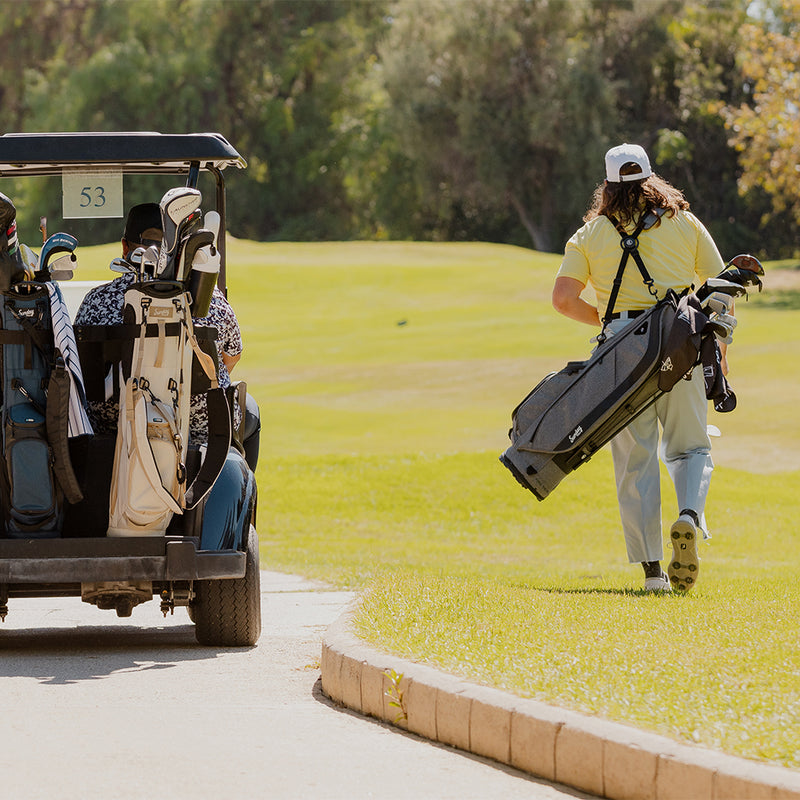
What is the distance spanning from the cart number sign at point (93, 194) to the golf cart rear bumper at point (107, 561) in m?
2.05

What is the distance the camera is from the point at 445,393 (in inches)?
947

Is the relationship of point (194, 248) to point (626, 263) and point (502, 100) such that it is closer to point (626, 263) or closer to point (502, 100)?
point (626, 263)

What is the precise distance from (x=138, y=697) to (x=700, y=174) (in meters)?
53.9

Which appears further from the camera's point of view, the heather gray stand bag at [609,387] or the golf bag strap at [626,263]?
the golf bag strap at [626,263]

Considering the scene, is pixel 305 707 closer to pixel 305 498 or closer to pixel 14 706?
pixel 14 706

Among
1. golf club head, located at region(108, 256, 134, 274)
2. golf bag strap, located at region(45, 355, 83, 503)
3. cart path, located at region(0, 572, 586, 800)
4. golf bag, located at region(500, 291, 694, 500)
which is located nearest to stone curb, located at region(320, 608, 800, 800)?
cart path, located at region(0, 572, 586, 800)

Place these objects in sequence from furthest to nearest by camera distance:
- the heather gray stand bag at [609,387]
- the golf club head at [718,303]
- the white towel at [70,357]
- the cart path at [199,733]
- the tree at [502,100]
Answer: the tree at [502,100], the golf club head at [718,303], the heather gray stand bag at [609,387], the white towel at [70,357], the cart path at [199,733]

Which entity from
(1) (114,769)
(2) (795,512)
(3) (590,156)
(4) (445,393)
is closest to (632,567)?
(2) (795,512)

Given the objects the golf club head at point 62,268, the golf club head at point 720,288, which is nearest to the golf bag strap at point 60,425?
the golf club head at point 62,268

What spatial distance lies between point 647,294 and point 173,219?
2.47m

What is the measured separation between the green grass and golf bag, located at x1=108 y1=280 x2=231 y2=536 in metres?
0.99

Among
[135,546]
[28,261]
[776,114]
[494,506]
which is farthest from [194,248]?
[776,114]

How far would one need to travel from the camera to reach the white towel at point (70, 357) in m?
6.30

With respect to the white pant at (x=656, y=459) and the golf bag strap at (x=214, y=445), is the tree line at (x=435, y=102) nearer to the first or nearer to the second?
the white pant at (x=656, y=459)
